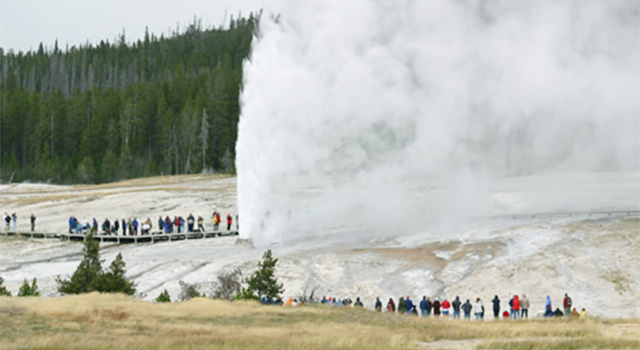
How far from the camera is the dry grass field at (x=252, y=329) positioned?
1546 centimetres

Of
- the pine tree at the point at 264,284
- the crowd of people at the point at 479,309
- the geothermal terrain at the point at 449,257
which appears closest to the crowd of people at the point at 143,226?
the geothermal terrain at the point at 449,257

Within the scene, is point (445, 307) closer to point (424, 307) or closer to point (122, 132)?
point (424, 307)

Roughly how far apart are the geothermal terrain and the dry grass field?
6.02 metres

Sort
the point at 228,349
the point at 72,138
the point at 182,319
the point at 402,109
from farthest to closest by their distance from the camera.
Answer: the point at 72,138 < the point at 402,109 < the point at 182,319 < the point at 228,349

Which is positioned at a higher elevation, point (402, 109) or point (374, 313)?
point (402, 109)

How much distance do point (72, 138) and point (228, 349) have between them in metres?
93.2

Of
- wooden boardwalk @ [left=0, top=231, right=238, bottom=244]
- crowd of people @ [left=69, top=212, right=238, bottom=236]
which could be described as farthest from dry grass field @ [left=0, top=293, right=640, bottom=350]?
crowd of people @ [left=69, top=212, right=238, bottom=236]

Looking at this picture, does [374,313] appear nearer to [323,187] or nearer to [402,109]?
[323,187]

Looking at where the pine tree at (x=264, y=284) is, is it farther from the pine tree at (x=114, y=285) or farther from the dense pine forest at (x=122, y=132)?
the dense pine forest at (x=122, y=132)

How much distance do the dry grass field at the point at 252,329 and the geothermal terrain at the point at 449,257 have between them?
6.02 meters

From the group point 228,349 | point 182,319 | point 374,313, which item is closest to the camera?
point 228,349

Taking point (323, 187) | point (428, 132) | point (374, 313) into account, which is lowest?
point (374, 313)

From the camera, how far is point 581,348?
625 inches

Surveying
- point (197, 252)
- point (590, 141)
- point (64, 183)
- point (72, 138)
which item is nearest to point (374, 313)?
point (197, 252)
